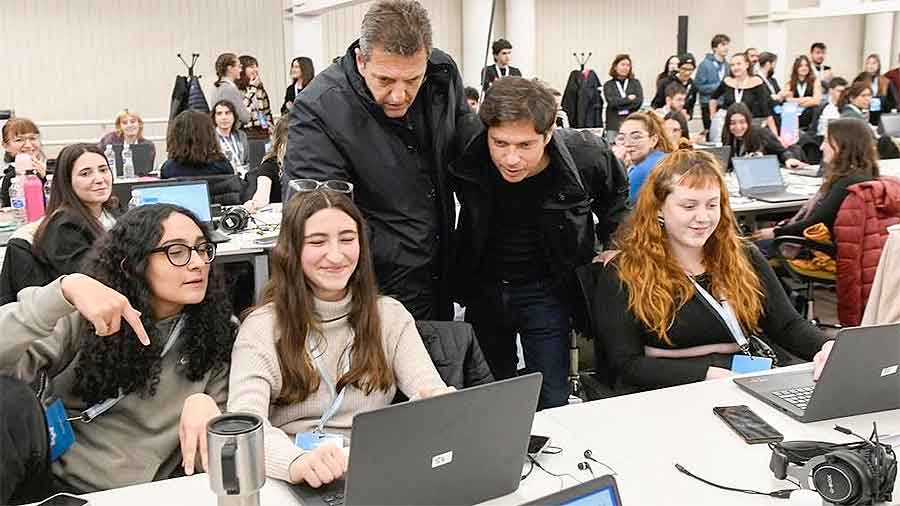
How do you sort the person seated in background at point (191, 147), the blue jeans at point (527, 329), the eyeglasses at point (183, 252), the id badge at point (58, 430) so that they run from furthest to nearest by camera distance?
1. the person seated in background at point (191, 147)
2. the blue jeans at point (527, 329)
3. the eyeglasses at point (183, 252)
4. the id badge at point (58, 430)

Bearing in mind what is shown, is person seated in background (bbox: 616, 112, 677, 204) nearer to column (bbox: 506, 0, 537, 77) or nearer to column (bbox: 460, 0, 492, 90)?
column (bbox: 460, 0, 492, 90)

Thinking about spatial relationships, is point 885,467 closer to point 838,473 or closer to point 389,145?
point 838,473

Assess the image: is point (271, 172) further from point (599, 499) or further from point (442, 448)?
point (599, 499)

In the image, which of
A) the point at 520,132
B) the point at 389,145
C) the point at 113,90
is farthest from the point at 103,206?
the point at 113,90

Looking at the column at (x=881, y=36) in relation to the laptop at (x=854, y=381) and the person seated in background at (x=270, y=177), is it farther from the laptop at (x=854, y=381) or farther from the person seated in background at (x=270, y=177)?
the laptop at (x=854, y=381)

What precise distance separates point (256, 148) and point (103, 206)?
328cm

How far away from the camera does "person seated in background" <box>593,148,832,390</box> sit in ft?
8.24

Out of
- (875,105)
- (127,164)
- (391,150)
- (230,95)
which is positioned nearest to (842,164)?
(391,150)

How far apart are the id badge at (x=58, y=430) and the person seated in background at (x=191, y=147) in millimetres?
3275

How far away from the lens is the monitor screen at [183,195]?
429cm

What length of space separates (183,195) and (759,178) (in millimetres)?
3509

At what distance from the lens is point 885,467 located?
5.24 ft

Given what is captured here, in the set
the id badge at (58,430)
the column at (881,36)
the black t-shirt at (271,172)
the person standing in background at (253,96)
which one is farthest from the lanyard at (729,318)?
the column at (881,36)

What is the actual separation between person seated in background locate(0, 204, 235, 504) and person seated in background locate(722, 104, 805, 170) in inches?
215
